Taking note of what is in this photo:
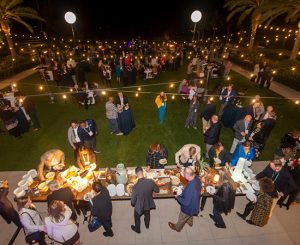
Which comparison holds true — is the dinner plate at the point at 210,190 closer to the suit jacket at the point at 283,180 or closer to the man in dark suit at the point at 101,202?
the suit jacket at the point at 283,180

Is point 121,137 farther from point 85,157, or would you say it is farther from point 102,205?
point 102,205

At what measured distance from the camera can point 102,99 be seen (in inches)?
531

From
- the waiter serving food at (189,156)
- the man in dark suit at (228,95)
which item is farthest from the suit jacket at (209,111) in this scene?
the waiter serving food at (189,156)

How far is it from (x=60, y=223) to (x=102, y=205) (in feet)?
2.84

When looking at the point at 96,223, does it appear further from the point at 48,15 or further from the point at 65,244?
the point at 48,15

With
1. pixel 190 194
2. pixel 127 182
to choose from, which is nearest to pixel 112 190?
pixel 127 182

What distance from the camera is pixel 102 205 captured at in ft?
15.6

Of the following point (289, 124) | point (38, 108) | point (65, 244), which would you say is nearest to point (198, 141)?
point (289, 124)

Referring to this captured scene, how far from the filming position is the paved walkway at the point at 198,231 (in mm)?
5402

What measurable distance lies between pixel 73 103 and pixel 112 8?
32.9 meters

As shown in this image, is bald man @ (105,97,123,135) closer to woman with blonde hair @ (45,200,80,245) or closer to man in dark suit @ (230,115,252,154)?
man in dark suit @ (230,115,252,154)

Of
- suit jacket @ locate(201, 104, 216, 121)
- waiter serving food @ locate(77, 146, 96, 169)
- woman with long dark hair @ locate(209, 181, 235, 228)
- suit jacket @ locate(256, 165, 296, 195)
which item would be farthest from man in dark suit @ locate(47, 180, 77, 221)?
suit jacket @ locate(201, 104, 216, 121)

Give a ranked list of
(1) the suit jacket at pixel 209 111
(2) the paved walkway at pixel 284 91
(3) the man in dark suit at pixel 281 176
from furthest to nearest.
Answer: (2) the paved walkway at pixel 284 91 < (1) the suit jacket at pixel 209 111 < (3) the man in dark suit at pixel 281 176

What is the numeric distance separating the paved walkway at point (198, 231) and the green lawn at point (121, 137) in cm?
239
